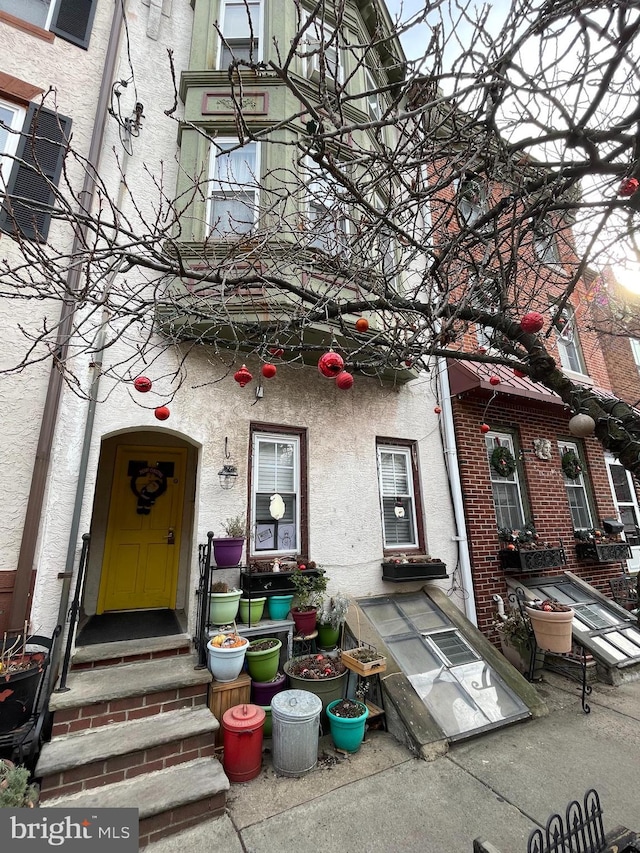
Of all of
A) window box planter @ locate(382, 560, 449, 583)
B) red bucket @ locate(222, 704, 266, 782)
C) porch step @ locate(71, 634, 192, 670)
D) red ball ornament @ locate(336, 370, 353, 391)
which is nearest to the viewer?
red ball ornament @ locate(336, 370, 353, 391)

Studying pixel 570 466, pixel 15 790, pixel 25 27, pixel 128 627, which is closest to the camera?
pixel 15 790

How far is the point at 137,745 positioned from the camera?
294cm

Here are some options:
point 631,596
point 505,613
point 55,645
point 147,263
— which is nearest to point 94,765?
point 55,645

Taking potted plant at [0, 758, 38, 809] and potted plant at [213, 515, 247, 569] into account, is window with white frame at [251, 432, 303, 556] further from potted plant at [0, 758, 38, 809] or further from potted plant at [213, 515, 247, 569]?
potted plant at [0, 758, 38, 809]

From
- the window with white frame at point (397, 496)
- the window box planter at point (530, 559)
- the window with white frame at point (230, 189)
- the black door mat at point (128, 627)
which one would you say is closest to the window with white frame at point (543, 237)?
the window with white frame at point (397, 496)

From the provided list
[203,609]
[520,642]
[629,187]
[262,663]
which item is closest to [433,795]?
[262,663]

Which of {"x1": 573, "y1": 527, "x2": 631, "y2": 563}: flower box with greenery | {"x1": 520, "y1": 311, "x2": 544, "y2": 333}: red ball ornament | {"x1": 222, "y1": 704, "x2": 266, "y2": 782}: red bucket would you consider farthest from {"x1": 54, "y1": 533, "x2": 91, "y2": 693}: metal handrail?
{"x1": 573, "y1": 527, "x2": 631, "y2": 563}: flower box with greenery

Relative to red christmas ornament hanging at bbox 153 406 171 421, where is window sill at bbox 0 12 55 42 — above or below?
above

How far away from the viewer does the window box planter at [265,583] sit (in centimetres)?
429

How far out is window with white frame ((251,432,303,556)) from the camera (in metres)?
4.92

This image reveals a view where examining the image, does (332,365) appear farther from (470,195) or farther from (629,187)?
(470,195)

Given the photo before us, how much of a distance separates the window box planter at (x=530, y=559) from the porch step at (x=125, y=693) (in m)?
4.37

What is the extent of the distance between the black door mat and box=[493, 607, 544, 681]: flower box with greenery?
413cm

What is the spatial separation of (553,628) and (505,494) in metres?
2.23
